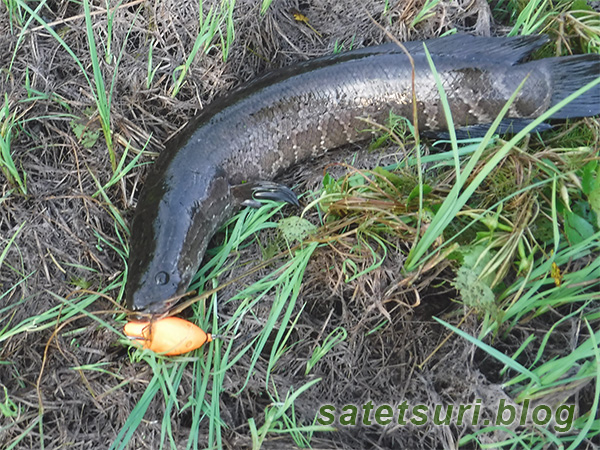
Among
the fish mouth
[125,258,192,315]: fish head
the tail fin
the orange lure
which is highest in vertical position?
the tail fin

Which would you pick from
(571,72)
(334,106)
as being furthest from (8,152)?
(571,72)

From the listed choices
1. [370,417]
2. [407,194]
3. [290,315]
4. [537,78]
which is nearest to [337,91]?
[407,194]

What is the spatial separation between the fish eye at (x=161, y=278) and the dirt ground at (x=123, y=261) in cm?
40

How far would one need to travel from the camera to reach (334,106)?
3.51 metres

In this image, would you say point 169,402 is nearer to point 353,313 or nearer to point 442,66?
point 353,313

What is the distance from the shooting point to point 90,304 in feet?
9.79

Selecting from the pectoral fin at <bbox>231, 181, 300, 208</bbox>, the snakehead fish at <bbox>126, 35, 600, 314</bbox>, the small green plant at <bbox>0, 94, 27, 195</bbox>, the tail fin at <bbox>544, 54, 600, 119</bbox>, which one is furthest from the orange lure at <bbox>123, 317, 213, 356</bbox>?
→ the tail fin at <bbox>544, 54, 600, 119</bbox>

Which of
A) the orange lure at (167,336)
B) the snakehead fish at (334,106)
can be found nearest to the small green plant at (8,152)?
the snakehead fish at (334,106)

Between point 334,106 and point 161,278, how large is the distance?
1698mm

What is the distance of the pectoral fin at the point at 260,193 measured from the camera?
3238 millimetres

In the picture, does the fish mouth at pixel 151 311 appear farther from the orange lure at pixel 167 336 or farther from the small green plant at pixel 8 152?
the small green plant at pixel 8 152

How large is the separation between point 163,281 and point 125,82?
61.0 inches

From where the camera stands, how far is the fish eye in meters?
2.83

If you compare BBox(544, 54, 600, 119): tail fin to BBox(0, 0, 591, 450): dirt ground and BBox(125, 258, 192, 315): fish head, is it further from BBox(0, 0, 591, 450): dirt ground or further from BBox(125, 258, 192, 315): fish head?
BBox(125, 258, 192, 315): fish head
